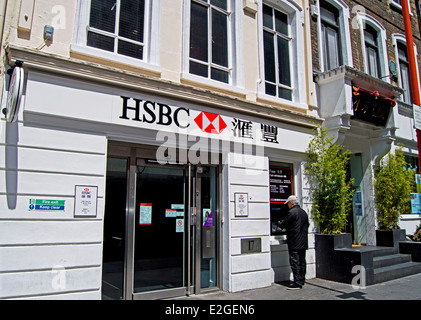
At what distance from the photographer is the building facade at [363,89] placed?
29.1 feet

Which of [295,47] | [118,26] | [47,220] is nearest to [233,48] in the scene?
[295,47]

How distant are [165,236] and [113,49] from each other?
12.0 ft

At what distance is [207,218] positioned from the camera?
22.4 feet

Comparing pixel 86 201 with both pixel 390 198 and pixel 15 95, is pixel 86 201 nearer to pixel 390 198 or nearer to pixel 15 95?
pixel 15 95

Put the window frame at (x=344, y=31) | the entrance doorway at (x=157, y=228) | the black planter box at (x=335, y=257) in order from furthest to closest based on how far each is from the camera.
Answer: the window frame at (x=344, y=31) < the black planter box at (x=335, y=257) < the entrance doorway at (x=157, y=228)

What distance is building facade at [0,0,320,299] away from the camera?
189 inches

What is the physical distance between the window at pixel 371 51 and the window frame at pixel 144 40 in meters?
8.28

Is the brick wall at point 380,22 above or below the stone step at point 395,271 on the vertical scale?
above

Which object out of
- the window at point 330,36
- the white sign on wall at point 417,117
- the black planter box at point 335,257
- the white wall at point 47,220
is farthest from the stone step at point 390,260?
the white wall at point 47,220

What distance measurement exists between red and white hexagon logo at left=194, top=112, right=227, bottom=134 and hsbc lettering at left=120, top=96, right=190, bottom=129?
0.94 ft

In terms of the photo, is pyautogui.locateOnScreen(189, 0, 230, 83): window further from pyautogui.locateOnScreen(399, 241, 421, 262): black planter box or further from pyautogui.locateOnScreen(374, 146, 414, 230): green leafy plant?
pyautogui.locateOnScreen(399, 241, 421, 262): black planter box

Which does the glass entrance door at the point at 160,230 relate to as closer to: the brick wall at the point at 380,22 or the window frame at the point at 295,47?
the window frame at the point at 295,47

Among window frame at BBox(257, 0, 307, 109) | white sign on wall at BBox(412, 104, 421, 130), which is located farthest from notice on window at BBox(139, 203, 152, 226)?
white sign on wall at BBox(412, 104, 421, 130)

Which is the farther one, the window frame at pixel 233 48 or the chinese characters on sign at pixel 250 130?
the chinese characters on sign at pixel 250 130
